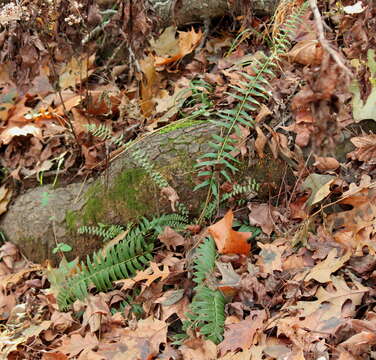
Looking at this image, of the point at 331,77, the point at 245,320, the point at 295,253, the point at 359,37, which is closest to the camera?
the point at 331,77

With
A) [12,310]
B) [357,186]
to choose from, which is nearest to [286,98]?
[357,186]

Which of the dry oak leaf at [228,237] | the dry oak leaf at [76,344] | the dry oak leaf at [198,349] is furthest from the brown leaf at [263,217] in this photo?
the dry oak leaf at [76,344]

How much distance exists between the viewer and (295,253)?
2793 mm

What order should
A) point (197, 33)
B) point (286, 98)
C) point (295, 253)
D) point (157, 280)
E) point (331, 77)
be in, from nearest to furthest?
point (331, 77) → point (295, 253) → point (157, 280) → point (286, 98) → point (197, 33)

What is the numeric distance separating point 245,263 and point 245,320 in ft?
1.30

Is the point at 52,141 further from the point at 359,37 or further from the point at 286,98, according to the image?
the point at 359,37

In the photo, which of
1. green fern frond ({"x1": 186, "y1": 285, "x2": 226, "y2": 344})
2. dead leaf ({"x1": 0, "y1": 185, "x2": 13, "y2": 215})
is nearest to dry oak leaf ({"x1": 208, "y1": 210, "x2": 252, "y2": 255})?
green fern frond ({"x1": 186, "y1": 285, "x2": 226, "y2": 344})

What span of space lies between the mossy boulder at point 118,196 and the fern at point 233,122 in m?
0.08

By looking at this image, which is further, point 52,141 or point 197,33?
point 197,33

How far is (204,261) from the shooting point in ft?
9.20

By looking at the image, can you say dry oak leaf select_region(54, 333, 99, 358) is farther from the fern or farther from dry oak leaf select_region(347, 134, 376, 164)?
dry oak leaf select_region(347, 134, 376, 164)

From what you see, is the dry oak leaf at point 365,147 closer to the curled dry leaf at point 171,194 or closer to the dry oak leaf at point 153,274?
the curled dry leaf at point 171,194

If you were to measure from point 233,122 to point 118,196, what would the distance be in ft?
2.78

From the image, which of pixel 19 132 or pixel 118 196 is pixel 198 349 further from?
pixel 19 132
